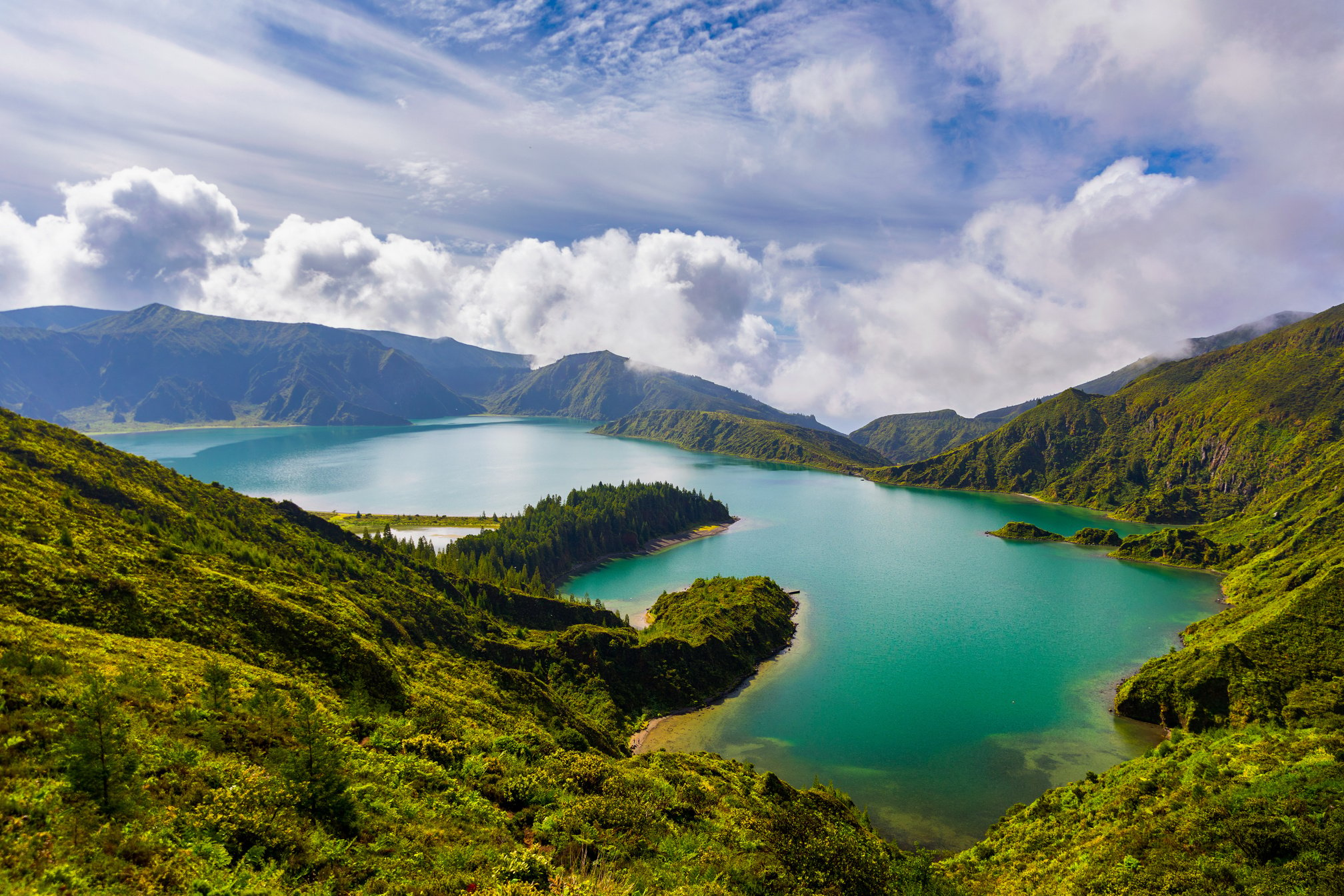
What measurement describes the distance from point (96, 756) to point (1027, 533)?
22255cm

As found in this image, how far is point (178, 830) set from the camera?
1560 centimetres

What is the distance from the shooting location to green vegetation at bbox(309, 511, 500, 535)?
161500mm

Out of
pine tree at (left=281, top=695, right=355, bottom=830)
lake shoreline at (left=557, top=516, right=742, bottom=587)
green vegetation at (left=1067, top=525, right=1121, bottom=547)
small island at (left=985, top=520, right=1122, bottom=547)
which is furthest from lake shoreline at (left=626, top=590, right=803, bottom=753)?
green vegetation at (left=1067, top=525, right=1121, bottom=547)

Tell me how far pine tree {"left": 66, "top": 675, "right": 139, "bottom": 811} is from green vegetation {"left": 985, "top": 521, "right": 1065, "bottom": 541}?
715 feet

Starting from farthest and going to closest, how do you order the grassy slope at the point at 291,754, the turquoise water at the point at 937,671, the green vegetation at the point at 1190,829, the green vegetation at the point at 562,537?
the green vegetation at the point at 562,537, the turquoise water at the point at 937,671, the green vegetation at the point at 1190,829, the grassy slope at the point at 291,754

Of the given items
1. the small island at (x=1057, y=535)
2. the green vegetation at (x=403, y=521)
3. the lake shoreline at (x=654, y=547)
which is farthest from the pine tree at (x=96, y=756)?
the small island at (x=1057, y=535)

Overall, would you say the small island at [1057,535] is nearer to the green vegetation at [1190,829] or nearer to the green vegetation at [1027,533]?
the green vegetation at [1027,533]

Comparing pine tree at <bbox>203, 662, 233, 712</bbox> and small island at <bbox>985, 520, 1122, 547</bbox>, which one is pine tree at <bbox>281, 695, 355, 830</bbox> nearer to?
pine tree at <bbox>203, 662, 233, 712</bbox>

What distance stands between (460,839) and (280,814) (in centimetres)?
664

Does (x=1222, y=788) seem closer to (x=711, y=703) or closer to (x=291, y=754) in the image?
(x=711, y=703)

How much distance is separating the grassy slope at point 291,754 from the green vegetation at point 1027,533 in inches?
6971

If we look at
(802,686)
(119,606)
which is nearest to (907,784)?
(802,686)

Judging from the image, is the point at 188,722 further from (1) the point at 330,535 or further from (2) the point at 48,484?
(1) the point at 330,535

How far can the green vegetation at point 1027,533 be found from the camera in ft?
614
